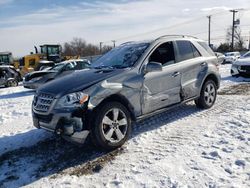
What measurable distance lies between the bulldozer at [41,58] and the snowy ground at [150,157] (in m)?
23.0

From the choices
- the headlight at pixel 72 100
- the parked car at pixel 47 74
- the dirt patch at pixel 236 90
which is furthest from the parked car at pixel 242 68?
the headlight at pixel 72 100

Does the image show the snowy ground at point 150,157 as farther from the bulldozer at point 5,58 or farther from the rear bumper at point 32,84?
the bulldozer at point 5,58

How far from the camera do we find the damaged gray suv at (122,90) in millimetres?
4527

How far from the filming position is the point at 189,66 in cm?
638

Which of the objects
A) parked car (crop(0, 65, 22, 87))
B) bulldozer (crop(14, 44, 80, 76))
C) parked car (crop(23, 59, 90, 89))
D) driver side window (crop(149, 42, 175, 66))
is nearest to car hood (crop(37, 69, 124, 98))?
driver side window (crop(149, 42, 175, 66))

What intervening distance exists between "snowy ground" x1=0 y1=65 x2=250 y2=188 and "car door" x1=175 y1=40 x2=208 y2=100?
0.61 m

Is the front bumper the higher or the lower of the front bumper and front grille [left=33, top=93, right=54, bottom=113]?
the lower

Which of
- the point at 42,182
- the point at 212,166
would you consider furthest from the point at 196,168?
the point at 42,182

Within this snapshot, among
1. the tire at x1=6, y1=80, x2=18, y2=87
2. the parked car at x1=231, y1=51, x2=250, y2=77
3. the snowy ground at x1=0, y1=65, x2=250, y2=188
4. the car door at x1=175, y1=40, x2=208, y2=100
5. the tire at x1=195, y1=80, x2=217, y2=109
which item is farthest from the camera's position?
the tire at x1=6, y1=80, x2=18, y2=87

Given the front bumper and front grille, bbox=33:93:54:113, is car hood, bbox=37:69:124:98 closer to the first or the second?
front grille, bbox=33:93:54:113

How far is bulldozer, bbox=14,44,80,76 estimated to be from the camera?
95.2 ft

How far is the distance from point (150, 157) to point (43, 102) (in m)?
1.94

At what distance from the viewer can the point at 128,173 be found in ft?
13.1

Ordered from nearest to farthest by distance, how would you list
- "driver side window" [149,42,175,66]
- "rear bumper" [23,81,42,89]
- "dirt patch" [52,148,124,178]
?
"dirt patch" [52,148,124,178]
"driver side window" [149,42,175,66]
"rear bumper" [23,81,42,89]
